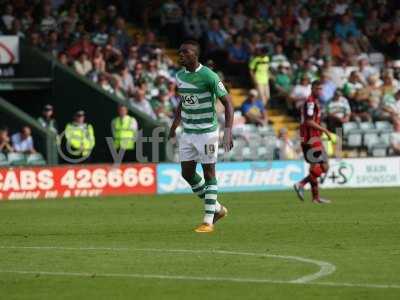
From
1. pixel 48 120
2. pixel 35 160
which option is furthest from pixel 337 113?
pixel 35 160

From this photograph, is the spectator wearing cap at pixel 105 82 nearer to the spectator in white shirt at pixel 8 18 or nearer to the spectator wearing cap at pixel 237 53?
the spectator in white shirt at pixel 8 18

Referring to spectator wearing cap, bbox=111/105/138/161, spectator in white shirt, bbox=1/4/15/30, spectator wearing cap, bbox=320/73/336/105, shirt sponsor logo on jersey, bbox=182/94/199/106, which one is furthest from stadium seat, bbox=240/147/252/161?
shirt sponsor logo on jersey, bbox=182/94/199/106

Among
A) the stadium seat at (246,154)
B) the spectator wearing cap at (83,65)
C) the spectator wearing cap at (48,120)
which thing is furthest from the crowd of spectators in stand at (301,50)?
the spectator wearing cap at (48,120)

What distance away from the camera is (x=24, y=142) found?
25.1m

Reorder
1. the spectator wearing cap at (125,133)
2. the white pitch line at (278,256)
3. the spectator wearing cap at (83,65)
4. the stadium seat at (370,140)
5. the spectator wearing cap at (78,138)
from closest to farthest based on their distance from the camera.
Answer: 1. the white pitch line at (278,256)
2. the spectator wearing cap at (78,138)
3. the spectator wearing cap at (125,133)
4. the spectator wearing cap at (83,65)
5. the stadium seat at (370,140)

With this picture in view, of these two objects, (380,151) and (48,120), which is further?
(380,151)

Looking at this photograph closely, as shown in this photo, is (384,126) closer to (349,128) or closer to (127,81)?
(349,128)

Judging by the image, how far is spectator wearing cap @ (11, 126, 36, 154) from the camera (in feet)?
82.1

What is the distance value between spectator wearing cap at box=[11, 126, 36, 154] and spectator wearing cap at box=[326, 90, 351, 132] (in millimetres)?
7774

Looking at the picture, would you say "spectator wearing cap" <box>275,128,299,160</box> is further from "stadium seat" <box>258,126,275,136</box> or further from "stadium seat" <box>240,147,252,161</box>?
"stadium seat" <box>240,147,252,161</box>

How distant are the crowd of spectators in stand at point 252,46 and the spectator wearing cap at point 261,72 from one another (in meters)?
0.03

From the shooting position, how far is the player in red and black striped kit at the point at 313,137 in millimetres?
20703

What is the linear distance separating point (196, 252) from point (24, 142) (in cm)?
1338

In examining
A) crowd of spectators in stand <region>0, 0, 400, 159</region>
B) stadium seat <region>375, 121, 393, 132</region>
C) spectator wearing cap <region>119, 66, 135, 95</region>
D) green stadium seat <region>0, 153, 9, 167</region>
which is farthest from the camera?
stadium seat <region>375, 121, 393, 132</region>
